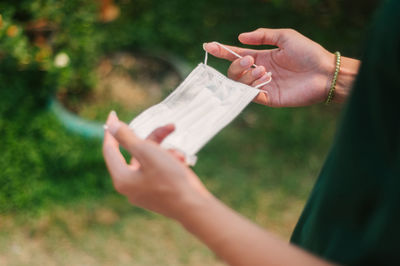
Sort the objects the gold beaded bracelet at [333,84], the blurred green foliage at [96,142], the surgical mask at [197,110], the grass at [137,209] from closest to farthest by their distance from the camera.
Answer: the surgical mask at [197,110] < the gold beaded bracelet at [333,84] < the grass at [137,209] < the blurred green foliage at [96,142]

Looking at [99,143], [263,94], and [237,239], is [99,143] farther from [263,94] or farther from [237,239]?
[237,239]

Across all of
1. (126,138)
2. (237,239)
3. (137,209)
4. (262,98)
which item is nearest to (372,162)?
(237,239)

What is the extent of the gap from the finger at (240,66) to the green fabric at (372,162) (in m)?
0.59

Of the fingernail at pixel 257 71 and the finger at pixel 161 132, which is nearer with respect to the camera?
the finger at pixel 161 132

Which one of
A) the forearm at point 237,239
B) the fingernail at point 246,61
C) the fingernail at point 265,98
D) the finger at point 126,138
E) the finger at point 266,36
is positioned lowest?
the forearm at point 237,239

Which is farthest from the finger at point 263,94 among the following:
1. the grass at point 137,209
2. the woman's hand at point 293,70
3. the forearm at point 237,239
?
the grass at point 137,209

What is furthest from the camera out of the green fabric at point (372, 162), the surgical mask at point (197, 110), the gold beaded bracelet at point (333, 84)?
the gold beaded bracelet at point (333, 84)

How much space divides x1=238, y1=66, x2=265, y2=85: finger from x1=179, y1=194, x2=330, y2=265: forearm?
0.58 metres

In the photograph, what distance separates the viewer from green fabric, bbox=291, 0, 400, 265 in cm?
59

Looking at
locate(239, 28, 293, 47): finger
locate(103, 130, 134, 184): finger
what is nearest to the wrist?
locate(239, 28, 293, 47): finger

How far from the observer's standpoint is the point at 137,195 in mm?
894

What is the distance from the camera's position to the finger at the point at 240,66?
4.08 ft

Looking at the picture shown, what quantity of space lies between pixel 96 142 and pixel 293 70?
1375mm

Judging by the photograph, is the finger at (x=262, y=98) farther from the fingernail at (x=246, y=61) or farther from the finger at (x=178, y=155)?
the finger at (x=178, y=155)
